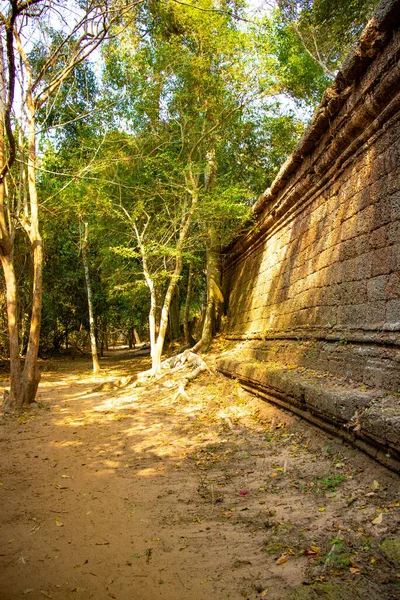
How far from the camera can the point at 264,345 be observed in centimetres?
752

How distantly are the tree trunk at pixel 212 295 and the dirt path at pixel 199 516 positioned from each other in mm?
6459

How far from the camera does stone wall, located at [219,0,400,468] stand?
364cm

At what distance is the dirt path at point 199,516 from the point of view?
210 centimetres

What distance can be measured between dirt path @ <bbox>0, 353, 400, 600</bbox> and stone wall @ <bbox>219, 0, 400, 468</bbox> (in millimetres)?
466

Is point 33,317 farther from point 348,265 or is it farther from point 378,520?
point 378,520

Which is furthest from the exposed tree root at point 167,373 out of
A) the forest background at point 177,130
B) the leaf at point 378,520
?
the leaf at point 378,520

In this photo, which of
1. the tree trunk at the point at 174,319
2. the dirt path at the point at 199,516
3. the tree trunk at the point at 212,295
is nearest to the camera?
the dirt path at the point at 199,516

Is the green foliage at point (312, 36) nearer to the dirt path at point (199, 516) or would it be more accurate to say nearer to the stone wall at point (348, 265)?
the stone wall at point (348, 265)

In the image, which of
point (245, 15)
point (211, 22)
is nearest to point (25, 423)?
point (211, 22)

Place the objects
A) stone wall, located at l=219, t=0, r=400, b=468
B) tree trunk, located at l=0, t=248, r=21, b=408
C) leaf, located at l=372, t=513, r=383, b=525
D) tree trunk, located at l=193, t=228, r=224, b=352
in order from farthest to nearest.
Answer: tree trunk, located at l=193, t=228, r=224, b=352
tree trunk, located at l=0, t=248, r=21, b=408
stone wall, located at l=219, t=0, r=400, b=468
leaf, located at l=372, t=513, r=383, b=525

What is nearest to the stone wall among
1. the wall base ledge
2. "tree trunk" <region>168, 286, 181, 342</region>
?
the wall base ledge

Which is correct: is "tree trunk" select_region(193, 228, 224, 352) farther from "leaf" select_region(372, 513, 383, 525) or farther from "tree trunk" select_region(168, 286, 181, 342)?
"leaf" select_region(372, 513, 383, 525)

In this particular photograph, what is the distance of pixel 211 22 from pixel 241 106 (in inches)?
87.1

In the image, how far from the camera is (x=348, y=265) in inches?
191
